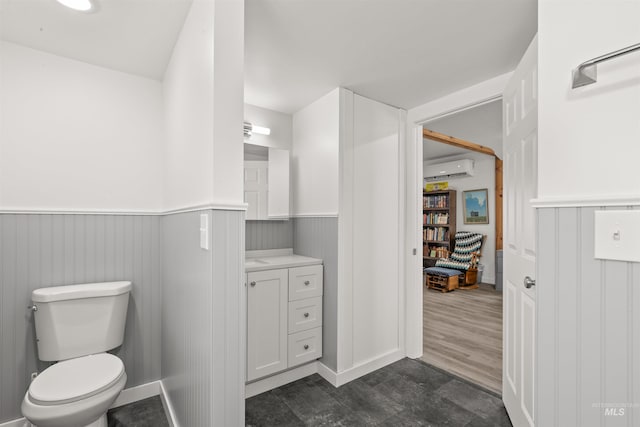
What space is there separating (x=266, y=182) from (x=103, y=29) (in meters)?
1.44

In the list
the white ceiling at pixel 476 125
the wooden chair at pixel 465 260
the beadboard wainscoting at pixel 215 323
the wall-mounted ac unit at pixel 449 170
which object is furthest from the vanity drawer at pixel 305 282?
the wall-mounted ac unit at pixel 449 170

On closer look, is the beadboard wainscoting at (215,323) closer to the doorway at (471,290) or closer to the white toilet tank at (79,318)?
the white toilet tank at (79,318)

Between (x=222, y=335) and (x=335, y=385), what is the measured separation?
137 centimetres

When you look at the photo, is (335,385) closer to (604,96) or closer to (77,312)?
(77,312)

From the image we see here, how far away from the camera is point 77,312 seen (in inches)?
67.3

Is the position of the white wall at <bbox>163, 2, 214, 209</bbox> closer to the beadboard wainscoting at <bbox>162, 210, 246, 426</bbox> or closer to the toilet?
the beadboard wainscoting at <bbox>162, 210, 246, 426</bbox>

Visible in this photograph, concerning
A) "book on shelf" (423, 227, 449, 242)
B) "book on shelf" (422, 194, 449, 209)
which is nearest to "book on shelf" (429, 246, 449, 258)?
"book on shelf" (423, 227, 449, 242)

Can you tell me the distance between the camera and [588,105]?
84 cm

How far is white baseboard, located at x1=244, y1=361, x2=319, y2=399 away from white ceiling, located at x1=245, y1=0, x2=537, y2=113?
2184mm

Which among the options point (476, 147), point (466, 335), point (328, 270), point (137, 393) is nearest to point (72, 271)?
point (137, 393)

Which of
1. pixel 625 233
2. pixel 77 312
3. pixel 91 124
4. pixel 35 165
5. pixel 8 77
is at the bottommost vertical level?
pixel 77 312

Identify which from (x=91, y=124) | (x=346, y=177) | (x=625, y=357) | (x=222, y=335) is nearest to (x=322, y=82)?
(x=346, y=177)

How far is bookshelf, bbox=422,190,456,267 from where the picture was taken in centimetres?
603

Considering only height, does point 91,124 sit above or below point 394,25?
below
